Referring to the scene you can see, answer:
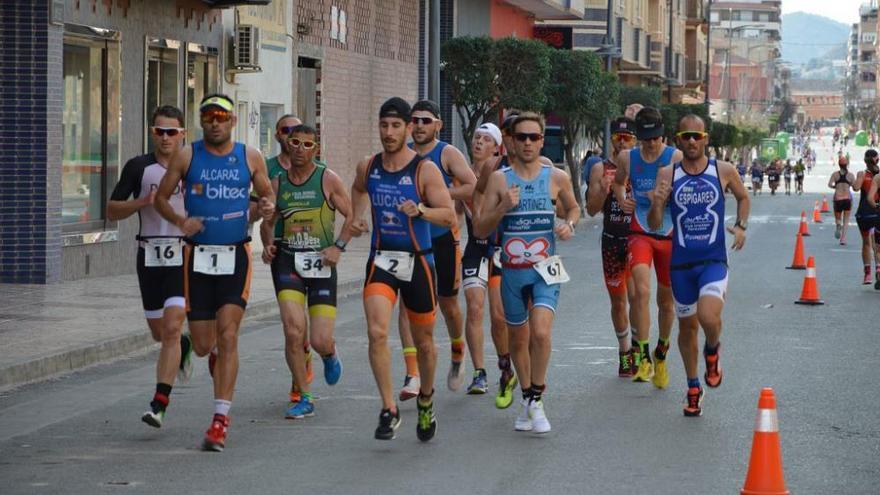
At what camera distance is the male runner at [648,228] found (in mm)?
12078

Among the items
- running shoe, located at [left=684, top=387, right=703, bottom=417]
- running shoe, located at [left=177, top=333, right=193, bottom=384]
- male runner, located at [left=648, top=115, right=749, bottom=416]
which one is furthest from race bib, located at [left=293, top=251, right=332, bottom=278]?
running shoe, located at [left=684, top=387, right=703, bottom=417]

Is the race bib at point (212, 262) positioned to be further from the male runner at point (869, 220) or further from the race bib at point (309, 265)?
the male runner at point (869, 220)

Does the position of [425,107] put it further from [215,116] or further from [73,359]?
[73,359]

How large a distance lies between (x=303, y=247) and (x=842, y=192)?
2553cm

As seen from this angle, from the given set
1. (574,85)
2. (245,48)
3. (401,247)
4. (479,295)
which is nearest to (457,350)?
(479,295)

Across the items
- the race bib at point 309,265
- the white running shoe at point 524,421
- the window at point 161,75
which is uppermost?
the window at point 161,75

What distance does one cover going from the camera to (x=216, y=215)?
388 inches

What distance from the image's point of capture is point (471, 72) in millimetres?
36875

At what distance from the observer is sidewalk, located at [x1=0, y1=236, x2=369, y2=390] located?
13.1 meters

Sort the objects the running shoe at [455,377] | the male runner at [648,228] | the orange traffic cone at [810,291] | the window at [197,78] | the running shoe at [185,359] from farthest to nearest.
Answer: the window at [197,78]
the orange traffic cone at [810,291]
the male runner at [648,228]
the running shoe at [455,377]
the running shoe at [185,359]

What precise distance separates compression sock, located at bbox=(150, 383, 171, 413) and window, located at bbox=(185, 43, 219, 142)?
15.5 meters

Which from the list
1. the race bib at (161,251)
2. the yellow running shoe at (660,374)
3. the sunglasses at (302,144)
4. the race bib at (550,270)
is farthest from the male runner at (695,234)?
the race bib at (161,251)

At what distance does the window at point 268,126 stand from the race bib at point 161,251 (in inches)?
737

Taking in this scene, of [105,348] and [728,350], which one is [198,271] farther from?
[728,350]
